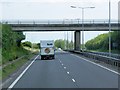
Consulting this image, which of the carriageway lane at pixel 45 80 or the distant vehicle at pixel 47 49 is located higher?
the carriageway lane at pixel 45 80

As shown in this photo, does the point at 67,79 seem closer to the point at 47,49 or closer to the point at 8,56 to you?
the point at 8,56

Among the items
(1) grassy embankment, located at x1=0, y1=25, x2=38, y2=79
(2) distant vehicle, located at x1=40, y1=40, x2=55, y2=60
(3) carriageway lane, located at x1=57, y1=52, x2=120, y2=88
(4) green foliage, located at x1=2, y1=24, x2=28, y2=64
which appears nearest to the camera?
(3) carriageway lane, located at x1=57, y1=52, x2=120, y2=88

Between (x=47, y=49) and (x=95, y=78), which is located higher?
(x=95, y=78)

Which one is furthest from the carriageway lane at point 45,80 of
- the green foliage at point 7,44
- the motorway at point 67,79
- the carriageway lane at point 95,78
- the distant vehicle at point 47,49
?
the distant vehicle at point 47,49

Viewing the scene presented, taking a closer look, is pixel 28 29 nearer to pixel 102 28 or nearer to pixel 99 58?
pixel 102 28

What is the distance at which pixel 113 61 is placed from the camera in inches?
1667

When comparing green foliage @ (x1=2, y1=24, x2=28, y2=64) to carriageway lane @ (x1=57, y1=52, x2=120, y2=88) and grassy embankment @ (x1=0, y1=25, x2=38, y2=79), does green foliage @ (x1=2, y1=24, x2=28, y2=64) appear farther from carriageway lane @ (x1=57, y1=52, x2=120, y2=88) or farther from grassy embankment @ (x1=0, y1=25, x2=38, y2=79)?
carriageway lane @ (x1=57, y1=52, x2=120, y2=88)

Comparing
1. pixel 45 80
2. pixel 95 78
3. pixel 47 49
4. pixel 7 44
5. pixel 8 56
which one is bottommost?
pixel 47 49

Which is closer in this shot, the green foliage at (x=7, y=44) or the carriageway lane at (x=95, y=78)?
the carriageway lane at (x=95, y=78)

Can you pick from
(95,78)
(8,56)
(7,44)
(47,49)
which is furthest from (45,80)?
(47,49)

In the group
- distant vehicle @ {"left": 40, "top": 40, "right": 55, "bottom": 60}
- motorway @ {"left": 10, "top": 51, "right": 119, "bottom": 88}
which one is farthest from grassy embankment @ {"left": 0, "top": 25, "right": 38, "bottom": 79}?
distant vehicle @ {"left": 40, "top": 40, "right": 55, "bottom": 60}

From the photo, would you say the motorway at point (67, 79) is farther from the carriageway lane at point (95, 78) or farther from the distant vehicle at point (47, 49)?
the distant vehicle at point (47, 49)

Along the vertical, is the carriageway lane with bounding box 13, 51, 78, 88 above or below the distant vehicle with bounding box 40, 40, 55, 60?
above

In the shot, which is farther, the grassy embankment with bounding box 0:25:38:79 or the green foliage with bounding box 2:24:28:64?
the green foliage with bounding box 2:24:28:64
